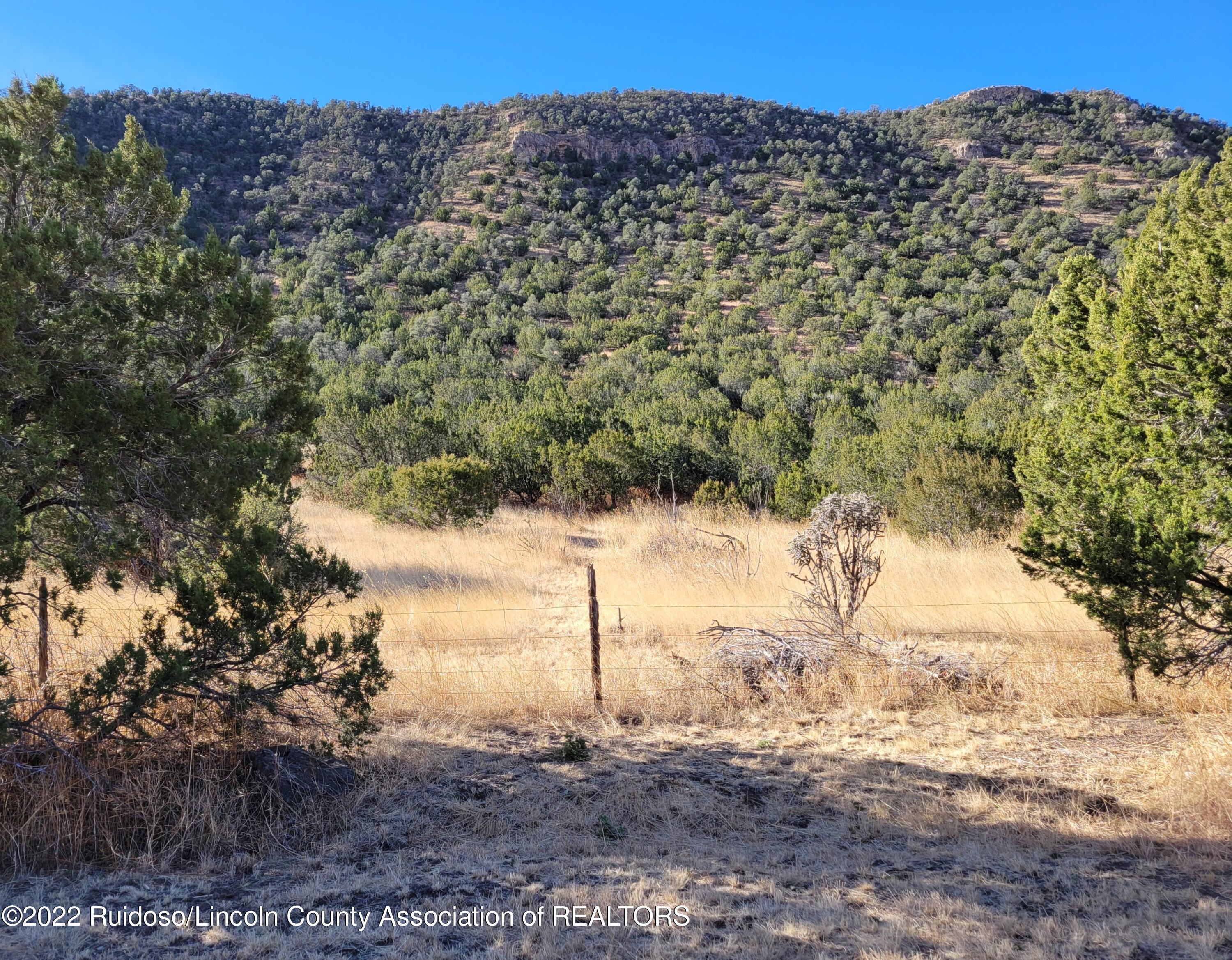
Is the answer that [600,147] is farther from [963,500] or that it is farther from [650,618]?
[650,618]

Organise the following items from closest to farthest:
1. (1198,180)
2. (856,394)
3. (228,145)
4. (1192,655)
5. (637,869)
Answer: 1. (637,869)
2. (1192,655)
3. (1198,180)
4. (856,394)
5. (228,145)

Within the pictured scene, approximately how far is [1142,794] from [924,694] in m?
1.99

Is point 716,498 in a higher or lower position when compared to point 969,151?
lower

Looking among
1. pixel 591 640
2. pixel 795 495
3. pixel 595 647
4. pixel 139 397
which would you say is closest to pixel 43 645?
pixel 139 397

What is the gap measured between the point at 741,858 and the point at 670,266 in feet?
143

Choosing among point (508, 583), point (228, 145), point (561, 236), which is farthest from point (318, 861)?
point (228, 145)

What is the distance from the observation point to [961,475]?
13578 mm

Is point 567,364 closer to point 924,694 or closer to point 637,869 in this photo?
point 924,694

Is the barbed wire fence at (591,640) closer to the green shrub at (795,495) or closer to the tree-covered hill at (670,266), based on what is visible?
the tree-covered hill at (670,266)

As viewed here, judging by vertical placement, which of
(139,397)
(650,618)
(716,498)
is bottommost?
(650,618)

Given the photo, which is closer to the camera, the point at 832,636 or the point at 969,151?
the point at 832,636

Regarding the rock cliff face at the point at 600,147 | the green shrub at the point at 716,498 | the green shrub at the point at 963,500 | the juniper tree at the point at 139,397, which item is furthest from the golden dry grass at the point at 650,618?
the rock cliff face at the point at 600,147

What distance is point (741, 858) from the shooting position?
164 inches

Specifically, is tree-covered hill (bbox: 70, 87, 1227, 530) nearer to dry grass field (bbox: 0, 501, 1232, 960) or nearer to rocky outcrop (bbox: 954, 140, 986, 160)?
rocky outcrop (bbox: 954, 140, 986, 160)
